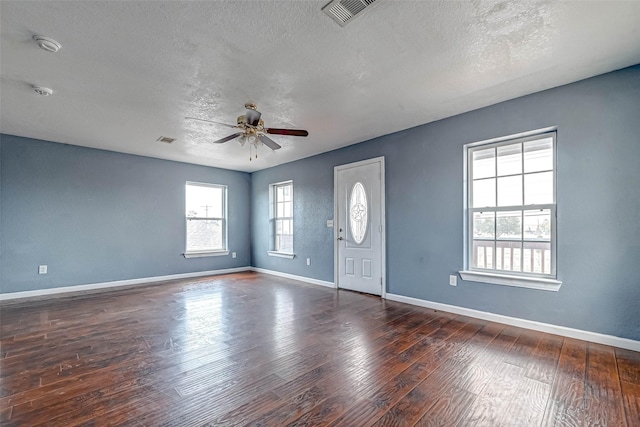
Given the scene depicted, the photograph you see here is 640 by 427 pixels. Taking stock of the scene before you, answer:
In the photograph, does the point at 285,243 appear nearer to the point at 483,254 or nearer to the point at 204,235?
the point at 204,235

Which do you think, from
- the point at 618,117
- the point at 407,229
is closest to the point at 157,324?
the point at 407,229

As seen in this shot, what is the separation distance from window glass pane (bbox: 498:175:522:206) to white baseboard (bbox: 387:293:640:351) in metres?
1.31

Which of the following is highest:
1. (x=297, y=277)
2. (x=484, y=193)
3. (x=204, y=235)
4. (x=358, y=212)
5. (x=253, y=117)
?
(x=253, y=117)

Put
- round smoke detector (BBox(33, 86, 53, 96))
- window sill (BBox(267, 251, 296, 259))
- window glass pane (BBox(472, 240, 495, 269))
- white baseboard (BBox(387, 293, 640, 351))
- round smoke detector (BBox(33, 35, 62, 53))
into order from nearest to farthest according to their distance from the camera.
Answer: round smoke detector (BBox(33, 35, 62, 53))
white baseboard (BBox(387, 293, 640, 351))
round smoke detector (BBox(33, 86, 53, 96))
window glass pane (BBox(472, 240, 495, 269))
window sill (BBox(267, 251, 296, 259))

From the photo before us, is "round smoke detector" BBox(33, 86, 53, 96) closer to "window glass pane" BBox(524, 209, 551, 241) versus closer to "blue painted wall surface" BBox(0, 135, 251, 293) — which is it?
"blue painted wall surface" BBox(0, 135, 251, 293)

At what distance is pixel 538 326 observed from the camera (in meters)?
3.06

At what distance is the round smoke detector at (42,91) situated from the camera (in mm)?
2951

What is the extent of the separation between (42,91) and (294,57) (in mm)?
2726

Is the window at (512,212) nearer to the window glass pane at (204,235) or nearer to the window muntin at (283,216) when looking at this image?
the window muntin at (283,216)

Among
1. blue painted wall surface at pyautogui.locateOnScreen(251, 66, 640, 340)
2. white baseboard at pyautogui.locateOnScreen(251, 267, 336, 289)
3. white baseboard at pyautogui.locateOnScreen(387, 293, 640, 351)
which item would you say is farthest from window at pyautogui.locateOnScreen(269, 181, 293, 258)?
white baseboard at pyautogui.locateOnScreen(387, 293, 640, 351)

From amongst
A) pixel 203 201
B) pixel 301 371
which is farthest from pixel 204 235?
pixel 301 371

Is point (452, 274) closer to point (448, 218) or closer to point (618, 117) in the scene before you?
point (448, 218)

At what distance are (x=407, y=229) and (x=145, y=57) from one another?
3.63 metres

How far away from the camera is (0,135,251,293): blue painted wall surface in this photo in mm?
4543
